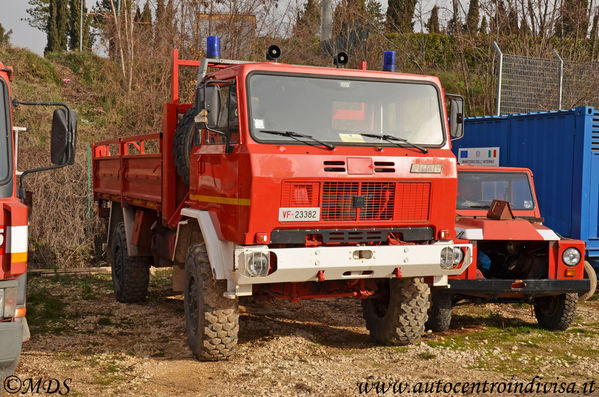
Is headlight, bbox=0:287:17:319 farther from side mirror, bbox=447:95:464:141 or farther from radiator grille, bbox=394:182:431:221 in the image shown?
side mirror, bbox=447:95:464:141

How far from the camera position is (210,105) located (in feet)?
18.6

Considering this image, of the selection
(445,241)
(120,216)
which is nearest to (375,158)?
(445,241)

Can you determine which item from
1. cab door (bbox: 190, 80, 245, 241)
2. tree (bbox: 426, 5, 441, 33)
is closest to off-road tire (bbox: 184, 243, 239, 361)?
cab door (bbox: 190, 80, 245, 241)

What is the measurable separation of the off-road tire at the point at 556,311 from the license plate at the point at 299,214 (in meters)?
3.36

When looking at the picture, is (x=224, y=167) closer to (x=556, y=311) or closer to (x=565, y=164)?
(x=556, y=311)

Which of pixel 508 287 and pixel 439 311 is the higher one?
pixel 508 287

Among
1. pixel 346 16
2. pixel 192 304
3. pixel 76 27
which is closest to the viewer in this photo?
pixel 192 304

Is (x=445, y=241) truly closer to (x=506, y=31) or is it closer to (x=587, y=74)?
(x=587, y=74)

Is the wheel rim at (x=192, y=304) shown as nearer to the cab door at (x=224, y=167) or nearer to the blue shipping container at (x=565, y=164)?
the cab door at (x=224, y=167)

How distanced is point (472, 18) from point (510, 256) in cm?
1276

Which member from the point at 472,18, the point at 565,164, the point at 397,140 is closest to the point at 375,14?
the point at 472,18

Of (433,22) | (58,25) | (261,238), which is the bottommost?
(261,238)

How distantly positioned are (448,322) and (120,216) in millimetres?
4823

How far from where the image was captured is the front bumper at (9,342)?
4.14m
